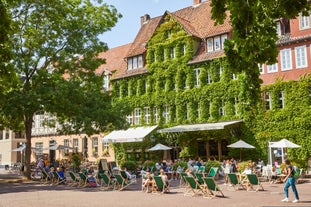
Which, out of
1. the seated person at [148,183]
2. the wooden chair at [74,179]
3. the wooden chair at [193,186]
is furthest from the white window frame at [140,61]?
the wooden chair at [193,186]

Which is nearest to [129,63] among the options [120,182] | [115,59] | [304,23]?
[115,59]

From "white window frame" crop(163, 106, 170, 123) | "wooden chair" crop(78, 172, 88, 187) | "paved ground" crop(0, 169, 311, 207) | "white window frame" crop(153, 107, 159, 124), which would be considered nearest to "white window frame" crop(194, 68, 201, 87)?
"white window frame" crop(163, 106, 170, 123)

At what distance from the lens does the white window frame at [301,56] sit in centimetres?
2844

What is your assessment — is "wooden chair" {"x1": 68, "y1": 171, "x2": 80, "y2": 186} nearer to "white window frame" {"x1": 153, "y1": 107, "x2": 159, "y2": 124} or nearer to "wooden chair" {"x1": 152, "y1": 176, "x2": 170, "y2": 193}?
"wooden chair" {"x1": 152, "y1": 176, "x2": 170, "y2": 193}

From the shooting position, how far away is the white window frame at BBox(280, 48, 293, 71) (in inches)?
1148

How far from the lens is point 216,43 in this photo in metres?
33.3

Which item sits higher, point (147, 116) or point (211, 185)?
point (147, 116)

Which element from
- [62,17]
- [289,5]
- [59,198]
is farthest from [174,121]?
[289,5]

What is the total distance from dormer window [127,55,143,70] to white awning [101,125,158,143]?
20.9ft

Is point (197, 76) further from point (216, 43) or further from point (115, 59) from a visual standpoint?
point (115, 59)

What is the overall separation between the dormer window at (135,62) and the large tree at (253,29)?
29.4 m

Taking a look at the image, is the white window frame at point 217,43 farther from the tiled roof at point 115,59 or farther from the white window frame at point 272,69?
the tiled roof at point 115,59

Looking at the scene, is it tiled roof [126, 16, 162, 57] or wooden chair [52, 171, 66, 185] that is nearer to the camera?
wooden chair [52, 171, 66, 185]

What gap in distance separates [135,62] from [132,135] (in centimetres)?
813
